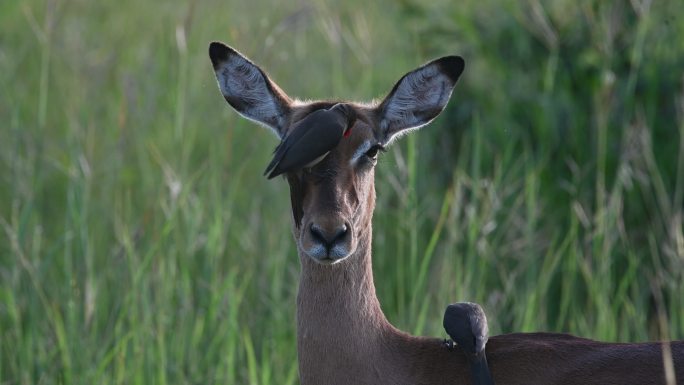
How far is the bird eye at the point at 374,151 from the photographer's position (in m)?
3.76

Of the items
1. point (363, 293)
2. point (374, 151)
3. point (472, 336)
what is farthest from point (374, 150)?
point (472, 336)

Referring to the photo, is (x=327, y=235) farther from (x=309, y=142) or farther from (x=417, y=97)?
(x=417, y=97)

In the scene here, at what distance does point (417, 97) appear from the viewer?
4.02 m

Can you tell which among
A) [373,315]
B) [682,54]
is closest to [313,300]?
[373,315]

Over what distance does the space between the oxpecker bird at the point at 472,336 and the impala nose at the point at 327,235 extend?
0.42 m

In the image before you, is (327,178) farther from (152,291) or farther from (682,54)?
(682,54)

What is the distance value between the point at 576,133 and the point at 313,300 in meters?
2.99

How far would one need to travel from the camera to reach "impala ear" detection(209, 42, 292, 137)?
13.2 feet

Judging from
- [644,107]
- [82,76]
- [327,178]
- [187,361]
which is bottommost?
[187,361]

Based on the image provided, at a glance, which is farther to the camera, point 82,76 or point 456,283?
point 82,76

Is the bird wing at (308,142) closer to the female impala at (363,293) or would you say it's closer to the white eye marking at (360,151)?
the female impala at (363,293)

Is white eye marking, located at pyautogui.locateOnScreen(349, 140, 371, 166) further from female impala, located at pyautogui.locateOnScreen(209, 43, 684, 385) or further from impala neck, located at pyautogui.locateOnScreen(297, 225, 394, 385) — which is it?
impala neck, located at pyautogui.locateOnScreen(297, 225, 394, 385)

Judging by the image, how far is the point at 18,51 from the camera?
8398mm

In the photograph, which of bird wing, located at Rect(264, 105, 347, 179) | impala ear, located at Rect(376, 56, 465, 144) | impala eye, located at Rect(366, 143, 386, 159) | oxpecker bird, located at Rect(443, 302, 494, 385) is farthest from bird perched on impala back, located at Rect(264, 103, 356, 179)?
oxpecker bird, located at Rect(443, 302, 494, 385)
